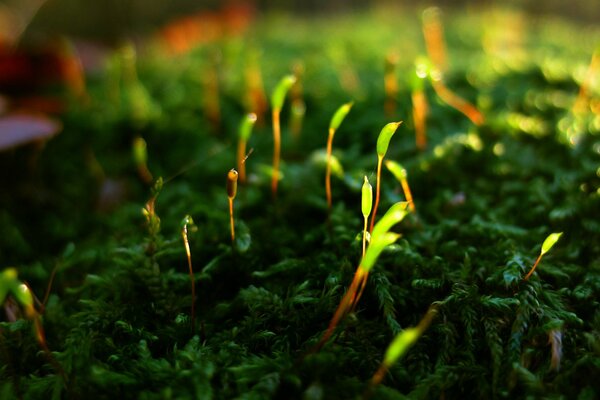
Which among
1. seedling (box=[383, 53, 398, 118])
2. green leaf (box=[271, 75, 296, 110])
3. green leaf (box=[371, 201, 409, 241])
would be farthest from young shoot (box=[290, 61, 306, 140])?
green leaf (box=[371, 201, 409, 241])

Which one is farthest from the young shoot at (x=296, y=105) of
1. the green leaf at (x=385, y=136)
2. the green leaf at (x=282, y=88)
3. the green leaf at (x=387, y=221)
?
the green leaf at (x=387, y=221)

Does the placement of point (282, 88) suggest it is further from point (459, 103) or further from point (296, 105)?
point (459, 103)

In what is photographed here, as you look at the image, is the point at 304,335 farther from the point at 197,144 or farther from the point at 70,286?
the point at 197,144

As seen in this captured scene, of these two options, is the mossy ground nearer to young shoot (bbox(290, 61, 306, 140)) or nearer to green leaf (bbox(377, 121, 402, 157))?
young shoot (bbox(290, 61, 306, 140))

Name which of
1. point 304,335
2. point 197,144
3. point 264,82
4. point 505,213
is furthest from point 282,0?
point 304,335

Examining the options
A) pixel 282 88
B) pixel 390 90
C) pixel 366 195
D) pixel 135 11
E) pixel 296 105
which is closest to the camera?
pixel 366 195

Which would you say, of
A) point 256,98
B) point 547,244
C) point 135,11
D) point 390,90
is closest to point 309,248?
point 547,244

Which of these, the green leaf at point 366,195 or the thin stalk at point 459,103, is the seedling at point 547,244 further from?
the thin stalk at point 459,103

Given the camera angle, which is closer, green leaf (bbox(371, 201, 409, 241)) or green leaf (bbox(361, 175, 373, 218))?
green leaf (bbox(371, 201, 409, 241))
